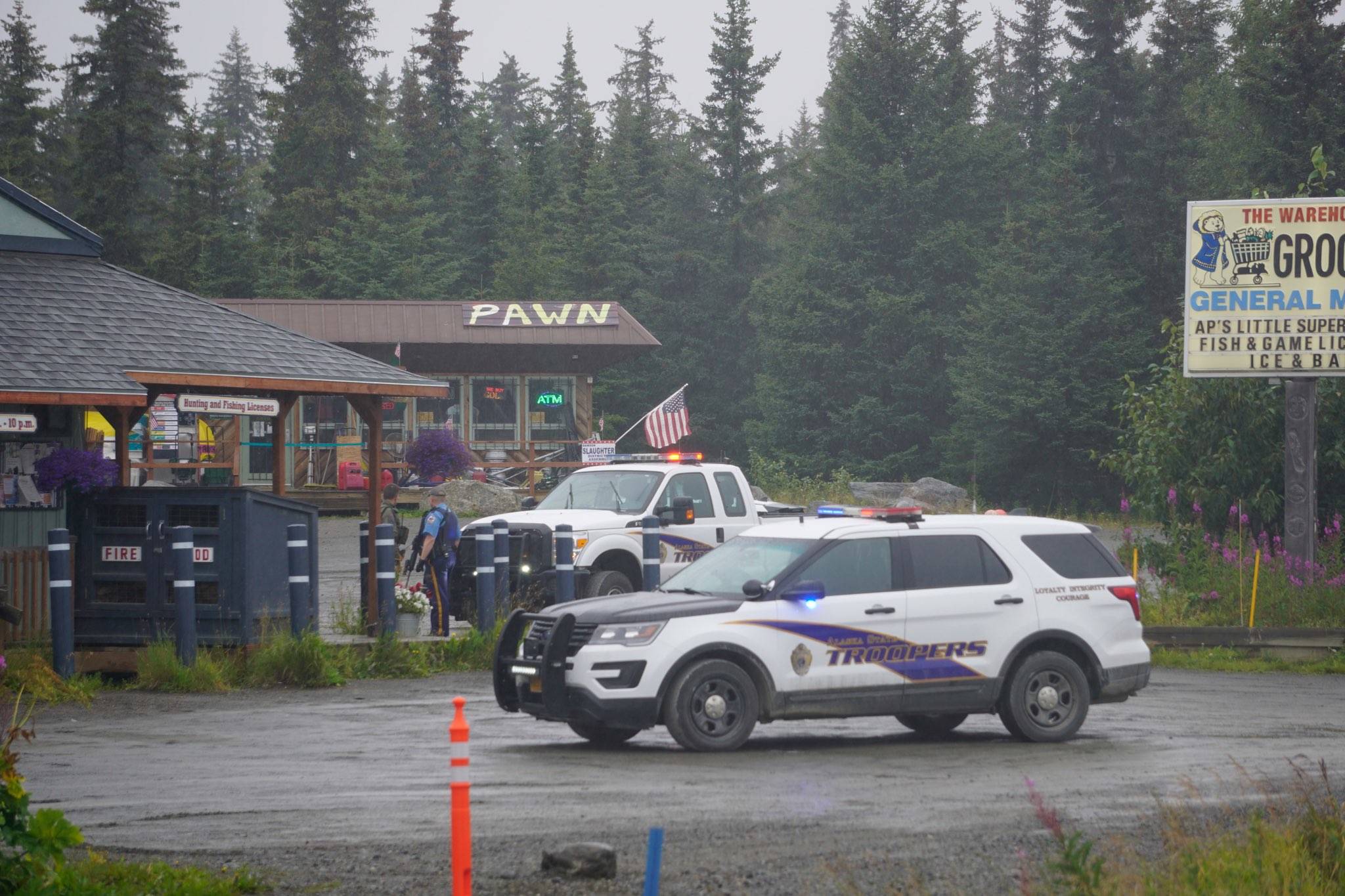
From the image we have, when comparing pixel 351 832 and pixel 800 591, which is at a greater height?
pixel 800 591

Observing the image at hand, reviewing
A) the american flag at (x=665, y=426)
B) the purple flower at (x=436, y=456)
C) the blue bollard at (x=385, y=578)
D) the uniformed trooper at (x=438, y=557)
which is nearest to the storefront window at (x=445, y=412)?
the american flag at (x=665, y=426)

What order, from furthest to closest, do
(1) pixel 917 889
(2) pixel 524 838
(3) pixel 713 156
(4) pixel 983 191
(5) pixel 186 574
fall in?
1. (3) pixel 713 156
2. (4) pixel 983 191
3. (5) pixel 186 574
4. (2) pixel 524 838
5. (1) pixel 917 889

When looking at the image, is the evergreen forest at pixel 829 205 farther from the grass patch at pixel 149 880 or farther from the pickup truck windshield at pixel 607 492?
the grass patch at pixel 149 880

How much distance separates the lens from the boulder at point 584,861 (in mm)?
7590

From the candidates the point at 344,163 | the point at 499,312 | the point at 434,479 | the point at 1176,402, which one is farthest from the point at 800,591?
the point at 344,163

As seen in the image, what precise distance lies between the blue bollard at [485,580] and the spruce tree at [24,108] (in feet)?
173

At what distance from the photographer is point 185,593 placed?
51.4 ft

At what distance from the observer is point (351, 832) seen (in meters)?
8.85

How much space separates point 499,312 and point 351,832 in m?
35.7

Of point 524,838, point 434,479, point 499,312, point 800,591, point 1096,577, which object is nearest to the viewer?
point 524,838

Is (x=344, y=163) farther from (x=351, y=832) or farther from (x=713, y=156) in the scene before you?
(x=351, y=832)

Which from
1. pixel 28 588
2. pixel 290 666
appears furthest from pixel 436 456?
pixel 290 666

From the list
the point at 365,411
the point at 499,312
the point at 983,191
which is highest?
the point at 983,191

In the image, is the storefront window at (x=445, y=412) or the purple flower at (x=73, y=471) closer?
the purple flower at (x=73, y=471)
